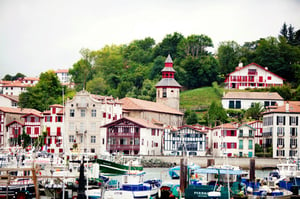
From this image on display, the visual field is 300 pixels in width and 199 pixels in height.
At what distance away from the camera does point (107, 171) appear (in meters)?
61.5

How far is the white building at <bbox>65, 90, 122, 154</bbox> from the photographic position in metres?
101

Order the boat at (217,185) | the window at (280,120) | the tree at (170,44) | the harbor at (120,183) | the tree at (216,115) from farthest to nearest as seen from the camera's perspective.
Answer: the tree at (170,44)
the tree at (216,115)
the window at (280,120)
the boat at (217,185)
the harbor at (120,183)

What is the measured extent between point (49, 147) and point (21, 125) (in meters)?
6.30

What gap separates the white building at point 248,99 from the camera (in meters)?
119

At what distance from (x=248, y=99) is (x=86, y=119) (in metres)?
29.4

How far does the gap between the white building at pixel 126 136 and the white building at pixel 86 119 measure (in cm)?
126

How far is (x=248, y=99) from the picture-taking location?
393 ft

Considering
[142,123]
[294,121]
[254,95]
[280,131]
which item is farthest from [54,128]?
[254,95]

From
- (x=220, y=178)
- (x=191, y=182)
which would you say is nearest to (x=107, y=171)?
(x=191, y=182)

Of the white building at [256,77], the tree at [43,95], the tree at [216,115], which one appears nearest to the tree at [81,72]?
the tree at [43,95]

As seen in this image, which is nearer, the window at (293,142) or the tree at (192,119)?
the window at (293,142)

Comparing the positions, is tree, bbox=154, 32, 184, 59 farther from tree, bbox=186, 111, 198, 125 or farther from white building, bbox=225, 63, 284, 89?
tree, bbox=186, 111, 198, 125

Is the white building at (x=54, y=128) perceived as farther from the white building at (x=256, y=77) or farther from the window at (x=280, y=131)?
the white building at (x=256, y=77)

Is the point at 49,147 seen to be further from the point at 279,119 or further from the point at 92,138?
the point at 279,119
